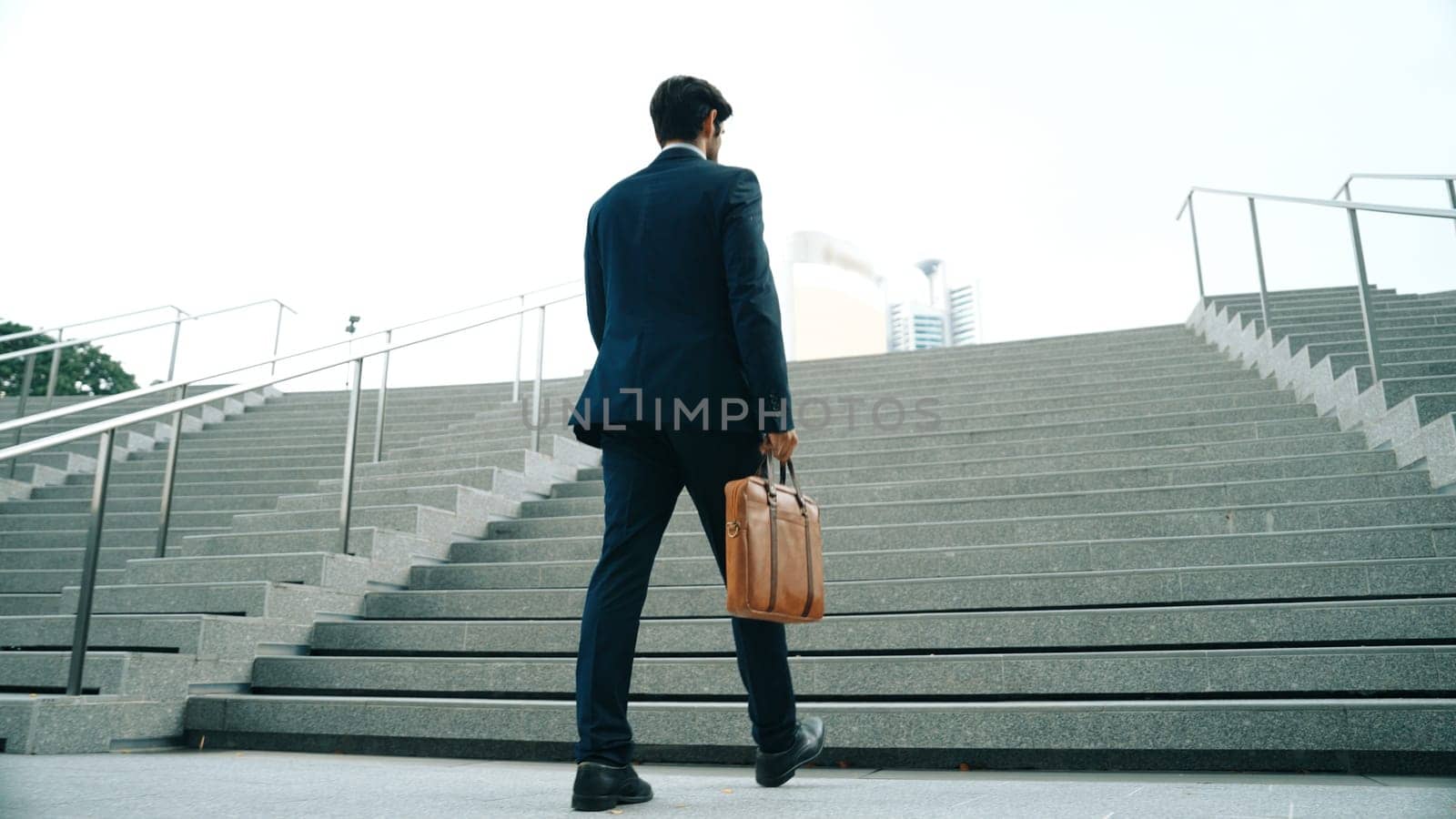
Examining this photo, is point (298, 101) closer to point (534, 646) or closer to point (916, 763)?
point (534, 646)

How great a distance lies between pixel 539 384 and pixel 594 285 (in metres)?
4.38

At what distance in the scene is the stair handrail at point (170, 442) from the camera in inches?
130

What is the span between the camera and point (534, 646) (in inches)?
154

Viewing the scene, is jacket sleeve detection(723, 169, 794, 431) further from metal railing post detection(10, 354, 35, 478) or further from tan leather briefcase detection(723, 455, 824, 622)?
metal railing post detection(10, 354, 35, 478)

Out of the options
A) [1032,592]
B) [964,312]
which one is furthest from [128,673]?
[964,312]

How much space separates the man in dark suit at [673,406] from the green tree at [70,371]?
781cm

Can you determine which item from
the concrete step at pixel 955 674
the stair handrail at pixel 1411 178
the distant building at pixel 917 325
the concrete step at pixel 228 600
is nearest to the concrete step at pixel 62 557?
the concrete step at pixel 228 600

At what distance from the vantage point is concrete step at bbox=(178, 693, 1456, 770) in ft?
8.44

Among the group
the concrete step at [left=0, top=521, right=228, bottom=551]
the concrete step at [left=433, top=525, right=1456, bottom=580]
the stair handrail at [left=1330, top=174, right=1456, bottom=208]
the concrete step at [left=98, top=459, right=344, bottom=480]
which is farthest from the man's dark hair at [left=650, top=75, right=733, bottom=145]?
the stair handrail at [left=1330, top=174, right=1456, bottom=208]

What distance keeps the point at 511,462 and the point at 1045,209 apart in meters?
18.8

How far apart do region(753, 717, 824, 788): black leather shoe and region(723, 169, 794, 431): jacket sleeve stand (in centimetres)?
80

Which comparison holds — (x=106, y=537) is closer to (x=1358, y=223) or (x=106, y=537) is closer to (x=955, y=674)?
(x=955, y=674)

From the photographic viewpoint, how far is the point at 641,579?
2236 millimetres

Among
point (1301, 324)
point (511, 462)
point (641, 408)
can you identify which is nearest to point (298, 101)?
point (511, 462)
